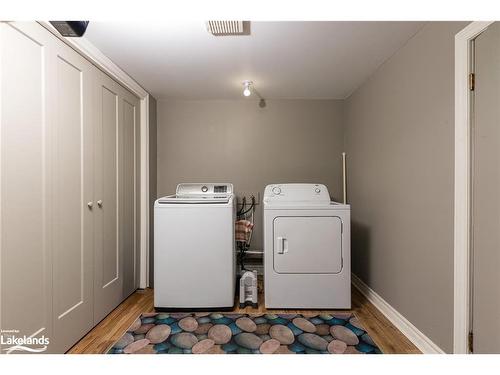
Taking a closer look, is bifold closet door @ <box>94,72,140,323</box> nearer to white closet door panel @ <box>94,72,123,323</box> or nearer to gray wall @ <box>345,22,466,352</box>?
white closet door panel @ <box>94,72,123,323</box>

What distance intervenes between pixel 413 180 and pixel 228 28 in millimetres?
1555

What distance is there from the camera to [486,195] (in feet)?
4.12

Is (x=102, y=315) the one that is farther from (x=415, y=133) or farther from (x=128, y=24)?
(x=415, y=133)

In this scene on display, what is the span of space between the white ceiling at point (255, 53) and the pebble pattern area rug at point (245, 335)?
6.71ft

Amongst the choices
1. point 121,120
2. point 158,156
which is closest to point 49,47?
point 121,120

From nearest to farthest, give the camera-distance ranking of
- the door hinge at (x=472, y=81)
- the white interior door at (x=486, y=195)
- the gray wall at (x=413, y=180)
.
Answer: the white interior door at (x=486, y=195)
the door hinge at (x=472, y=81)
the gray wall at (x=413, y=180)

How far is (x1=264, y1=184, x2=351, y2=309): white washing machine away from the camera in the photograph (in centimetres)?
225

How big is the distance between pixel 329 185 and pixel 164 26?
7.74ft

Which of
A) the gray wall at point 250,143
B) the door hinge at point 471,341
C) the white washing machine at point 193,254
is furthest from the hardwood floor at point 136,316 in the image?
the gray wall at point 250,143

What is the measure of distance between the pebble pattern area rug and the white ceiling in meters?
2.04

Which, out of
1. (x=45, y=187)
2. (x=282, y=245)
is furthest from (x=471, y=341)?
(x=45, y=187)

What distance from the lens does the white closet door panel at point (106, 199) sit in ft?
6.66

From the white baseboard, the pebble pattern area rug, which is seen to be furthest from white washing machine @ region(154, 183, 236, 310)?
the white baseboard

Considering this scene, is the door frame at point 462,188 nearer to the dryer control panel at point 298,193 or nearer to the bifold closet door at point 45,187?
the dryer control panel at point 298,193
